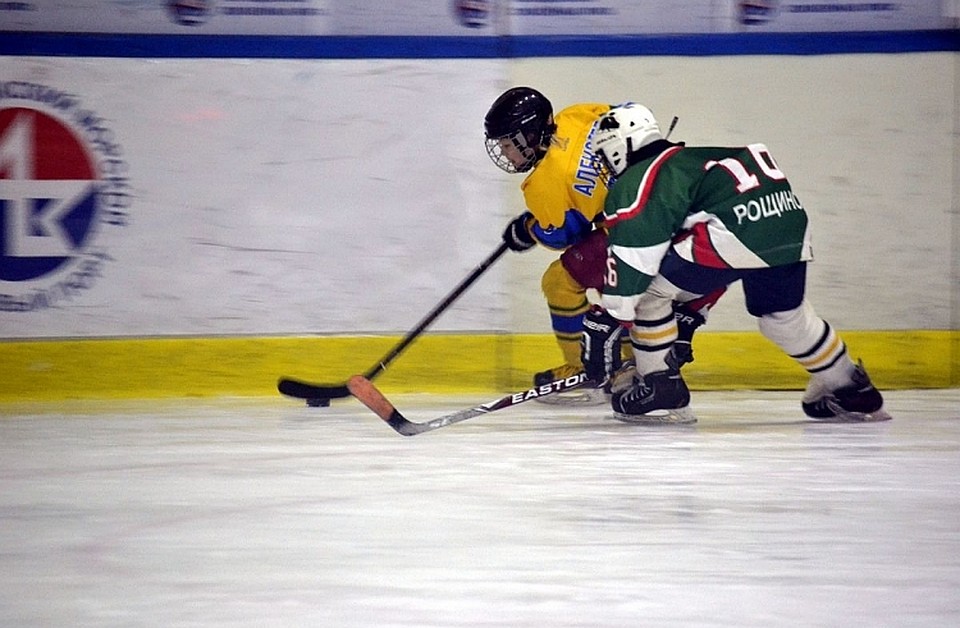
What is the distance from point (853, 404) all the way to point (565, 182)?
1.07 metres

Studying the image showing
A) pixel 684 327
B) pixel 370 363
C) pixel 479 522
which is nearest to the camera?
pixel 479 522

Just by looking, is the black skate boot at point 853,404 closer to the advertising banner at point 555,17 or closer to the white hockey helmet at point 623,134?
the white hockey helmet at point 623,134

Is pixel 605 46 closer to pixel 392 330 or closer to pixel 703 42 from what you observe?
pixel 703 42

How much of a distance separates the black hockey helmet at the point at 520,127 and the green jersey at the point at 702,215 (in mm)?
429

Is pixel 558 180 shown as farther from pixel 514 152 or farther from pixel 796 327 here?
pixel 796 327

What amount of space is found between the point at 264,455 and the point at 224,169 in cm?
147

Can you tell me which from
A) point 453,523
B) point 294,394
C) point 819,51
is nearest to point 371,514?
point 453,523

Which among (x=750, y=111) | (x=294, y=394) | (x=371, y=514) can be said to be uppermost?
(x=750, y=111)

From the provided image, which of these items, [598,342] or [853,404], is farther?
[598,342]

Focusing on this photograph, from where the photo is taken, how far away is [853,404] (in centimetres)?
397

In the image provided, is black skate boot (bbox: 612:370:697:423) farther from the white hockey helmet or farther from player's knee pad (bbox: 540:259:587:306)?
the white hockey helmet

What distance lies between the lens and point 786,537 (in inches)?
101

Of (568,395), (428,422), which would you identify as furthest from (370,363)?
(428,422)

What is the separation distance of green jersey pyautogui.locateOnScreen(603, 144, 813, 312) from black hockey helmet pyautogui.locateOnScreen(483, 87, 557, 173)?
1.41 feet
